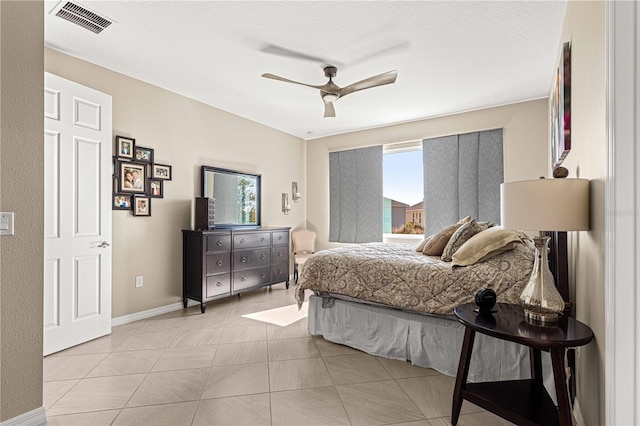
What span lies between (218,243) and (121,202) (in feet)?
3.64

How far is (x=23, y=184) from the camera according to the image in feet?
5.84

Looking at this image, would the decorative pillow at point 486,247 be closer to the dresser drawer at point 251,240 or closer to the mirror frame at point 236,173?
the dresser drawer at point 251,240

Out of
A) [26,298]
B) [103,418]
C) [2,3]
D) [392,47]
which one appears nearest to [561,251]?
[392,47]

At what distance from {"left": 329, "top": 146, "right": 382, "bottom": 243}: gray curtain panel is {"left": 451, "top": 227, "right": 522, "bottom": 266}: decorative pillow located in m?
3.00

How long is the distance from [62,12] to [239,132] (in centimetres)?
257

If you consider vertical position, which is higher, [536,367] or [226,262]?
[226,262]

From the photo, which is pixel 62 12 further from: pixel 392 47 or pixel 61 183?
pixel 392 47

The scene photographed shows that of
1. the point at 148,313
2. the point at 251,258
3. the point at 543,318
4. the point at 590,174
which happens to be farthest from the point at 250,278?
the point at 590,174

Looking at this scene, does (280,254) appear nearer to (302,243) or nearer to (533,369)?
(302,243)

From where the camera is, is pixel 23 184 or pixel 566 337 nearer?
pixel 566 337

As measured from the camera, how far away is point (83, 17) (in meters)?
2.50

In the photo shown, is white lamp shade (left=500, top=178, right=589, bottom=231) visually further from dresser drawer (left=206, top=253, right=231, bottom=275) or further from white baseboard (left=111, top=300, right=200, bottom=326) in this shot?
white baseboard (left=111, top=300, right=200, bottom=326)

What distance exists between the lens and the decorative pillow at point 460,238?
2.71 metres

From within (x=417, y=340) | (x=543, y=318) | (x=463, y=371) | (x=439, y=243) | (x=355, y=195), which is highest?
(x=355, y=195)
